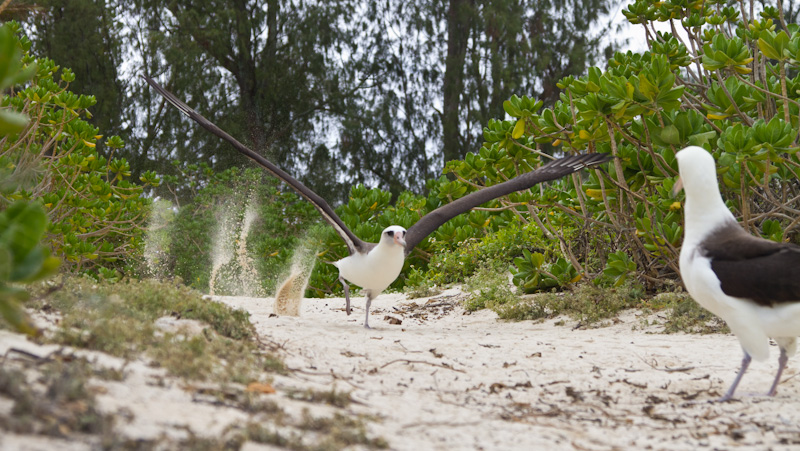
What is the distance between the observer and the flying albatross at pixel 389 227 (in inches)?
226

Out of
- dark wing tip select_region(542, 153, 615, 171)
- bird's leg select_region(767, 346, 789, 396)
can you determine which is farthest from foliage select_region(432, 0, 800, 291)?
bird's leg select_region(767, 346, 789, 396)

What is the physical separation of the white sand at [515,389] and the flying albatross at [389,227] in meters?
0.53

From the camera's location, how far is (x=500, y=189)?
241 inches

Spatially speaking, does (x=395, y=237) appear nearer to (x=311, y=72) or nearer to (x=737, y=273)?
(x=737, y=273)

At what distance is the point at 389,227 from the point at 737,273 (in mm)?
3128

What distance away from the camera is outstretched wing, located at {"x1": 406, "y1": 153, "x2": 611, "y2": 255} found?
6078 millimetres

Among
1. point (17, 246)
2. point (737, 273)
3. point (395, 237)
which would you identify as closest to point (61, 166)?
point (395, 237)

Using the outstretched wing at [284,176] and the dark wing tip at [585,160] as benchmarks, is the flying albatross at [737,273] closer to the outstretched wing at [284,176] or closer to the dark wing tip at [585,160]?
Result: the dark wing tip at [585,160]

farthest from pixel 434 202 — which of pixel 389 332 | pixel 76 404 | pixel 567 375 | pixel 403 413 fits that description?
pixel 76 404

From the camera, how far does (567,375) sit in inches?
159

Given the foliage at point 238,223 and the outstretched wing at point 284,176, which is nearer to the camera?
the outstretched wing at point 284,176

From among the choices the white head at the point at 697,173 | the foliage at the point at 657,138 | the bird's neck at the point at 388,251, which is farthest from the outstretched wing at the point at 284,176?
the white head at the point at 697,173

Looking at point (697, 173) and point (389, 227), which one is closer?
point (697, 173)

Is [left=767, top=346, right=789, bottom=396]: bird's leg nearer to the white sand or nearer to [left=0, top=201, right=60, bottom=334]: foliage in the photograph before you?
the white sand
